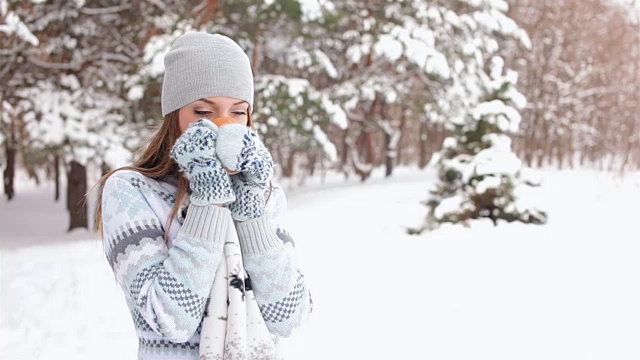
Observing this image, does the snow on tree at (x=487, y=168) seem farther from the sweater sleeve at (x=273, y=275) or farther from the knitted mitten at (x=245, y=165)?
the knitted mitten at (x=245, y=165)

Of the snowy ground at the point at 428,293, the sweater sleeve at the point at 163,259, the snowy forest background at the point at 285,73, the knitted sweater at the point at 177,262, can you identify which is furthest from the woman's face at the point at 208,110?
the snowy forest background at the point at 285,73

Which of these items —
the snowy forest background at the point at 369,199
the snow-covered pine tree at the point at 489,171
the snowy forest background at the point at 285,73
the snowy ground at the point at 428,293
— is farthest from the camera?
the snowy forest background at the point at 285,73

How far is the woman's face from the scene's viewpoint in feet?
6.08

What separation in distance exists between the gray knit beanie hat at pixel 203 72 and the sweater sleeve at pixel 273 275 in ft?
1.39

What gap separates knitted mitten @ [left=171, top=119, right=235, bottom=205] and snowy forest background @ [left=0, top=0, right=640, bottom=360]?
2.24 feet

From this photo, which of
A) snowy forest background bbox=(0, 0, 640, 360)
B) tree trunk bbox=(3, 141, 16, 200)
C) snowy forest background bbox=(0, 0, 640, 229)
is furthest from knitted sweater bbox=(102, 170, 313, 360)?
tree trunk bbox=(3, 141, 16, 200)

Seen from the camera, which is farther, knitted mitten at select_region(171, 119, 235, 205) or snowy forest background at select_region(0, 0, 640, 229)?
snowy forest background at select_region(0, 0, 640, 229)

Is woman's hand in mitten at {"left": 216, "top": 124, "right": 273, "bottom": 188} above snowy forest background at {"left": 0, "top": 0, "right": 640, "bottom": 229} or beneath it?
beneath

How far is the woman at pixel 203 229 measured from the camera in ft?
5.24

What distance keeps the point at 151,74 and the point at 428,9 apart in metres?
4.35

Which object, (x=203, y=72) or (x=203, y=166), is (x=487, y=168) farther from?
(x=203, y=166)

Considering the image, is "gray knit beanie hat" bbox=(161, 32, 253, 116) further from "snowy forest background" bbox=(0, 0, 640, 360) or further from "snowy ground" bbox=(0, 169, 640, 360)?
"snowy ground" bbox=(0, 169, 640, 360)

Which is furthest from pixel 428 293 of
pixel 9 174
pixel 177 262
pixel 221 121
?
pixel 9 174

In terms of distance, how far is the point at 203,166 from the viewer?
1593 millimetres
